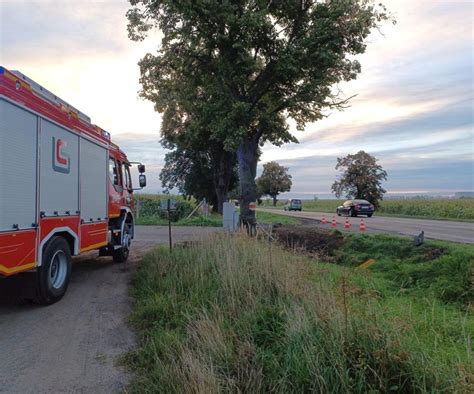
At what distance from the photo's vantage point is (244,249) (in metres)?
7.61

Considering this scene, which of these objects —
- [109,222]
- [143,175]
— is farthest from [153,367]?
[143,175]

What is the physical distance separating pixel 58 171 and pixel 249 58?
11.5m

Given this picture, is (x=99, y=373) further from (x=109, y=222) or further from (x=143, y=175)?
(x=143, y=175)

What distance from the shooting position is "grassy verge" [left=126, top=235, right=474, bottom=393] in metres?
3.19

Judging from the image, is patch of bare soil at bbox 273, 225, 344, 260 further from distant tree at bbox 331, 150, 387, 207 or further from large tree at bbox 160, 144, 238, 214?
distant tree at bbox 331, 150, 387, 207

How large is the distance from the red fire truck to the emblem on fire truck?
0.7 inches

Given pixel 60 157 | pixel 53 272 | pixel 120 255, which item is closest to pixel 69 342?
pixel 53 272

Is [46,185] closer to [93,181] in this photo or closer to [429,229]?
[93,181]

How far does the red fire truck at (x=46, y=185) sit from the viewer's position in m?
5.55

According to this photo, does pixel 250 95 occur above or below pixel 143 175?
above

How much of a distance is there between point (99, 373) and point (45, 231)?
3.01 meters

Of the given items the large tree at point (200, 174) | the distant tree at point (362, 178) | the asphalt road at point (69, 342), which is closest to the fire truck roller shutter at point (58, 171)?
the asphalt road at point (69, 342)

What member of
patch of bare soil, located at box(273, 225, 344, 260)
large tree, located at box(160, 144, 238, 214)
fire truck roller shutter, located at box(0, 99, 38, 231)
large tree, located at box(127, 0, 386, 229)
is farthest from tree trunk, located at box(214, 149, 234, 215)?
fire truck roller shutter, located at box(0, 99, 38, 231)

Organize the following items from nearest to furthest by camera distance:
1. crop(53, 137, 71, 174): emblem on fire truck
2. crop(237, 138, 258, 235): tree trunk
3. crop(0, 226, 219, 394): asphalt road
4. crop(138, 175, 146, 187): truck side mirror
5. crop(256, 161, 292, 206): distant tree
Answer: crop(0, 226, 219, 394): asphalt road, crop(53, 137, 71, 174): emblem on fire truck, crop(138, 175, 146, 187): truck side mirror, crop(237, 138, 258, 235): tree trunk, crop(256, 161, 292, 206): distant tree
